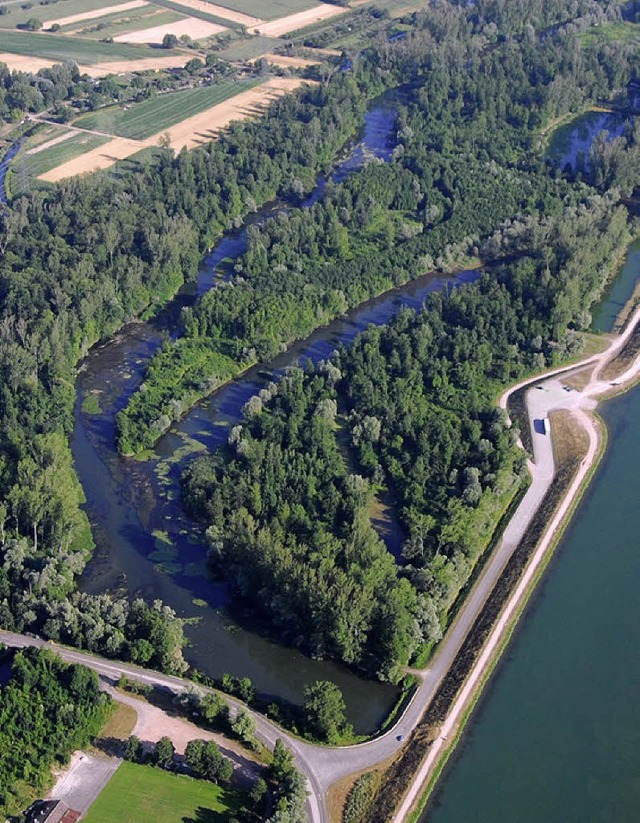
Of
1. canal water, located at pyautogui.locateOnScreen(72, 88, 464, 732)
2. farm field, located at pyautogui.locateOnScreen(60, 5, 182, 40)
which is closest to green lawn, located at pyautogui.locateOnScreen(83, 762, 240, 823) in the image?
canal water, located at pyautogui.locateOnScreen(72, 88, 464, 732)

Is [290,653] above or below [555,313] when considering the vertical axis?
below

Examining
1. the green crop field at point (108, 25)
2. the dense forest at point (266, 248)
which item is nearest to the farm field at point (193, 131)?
the dense forest at point (266, 248)

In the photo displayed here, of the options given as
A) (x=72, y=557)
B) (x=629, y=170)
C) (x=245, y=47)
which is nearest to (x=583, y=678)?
(x=72, y=557)

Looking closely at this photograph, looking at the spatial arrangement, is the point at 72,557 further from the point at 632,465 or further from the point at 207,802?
the point at 632,465

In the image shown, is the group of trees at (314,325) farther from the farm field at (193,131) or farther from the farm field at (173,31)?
the farm field at (173,31)

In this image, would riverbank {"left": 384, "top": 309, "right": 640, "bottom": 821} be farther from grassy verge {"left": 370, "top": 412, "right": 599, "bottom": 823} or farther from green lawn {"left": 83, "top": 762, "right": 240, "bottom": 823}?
green lawn {"left": 83, "top": 762, "right": 240, "bottom": 823}
